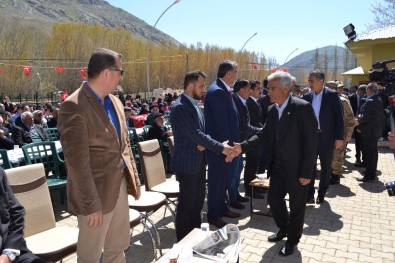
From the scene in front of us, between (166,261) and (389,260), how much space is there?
2624 mm

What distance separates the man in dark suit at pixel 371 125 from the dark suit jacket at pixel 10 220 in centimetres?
625

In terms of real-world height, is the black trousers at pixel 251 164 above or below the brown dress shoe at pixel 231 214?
above

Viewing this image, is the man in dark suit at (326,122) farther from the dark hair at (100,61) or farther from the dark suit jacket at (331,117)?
the dark hair at (100,61)

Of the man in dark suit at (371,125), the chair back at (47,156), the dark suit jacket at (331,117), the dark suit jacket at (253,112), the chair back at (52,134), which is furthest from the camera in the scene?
the chair back at (52,134)

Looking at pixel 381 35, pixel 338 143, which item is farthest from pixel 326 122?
pixel 381 35

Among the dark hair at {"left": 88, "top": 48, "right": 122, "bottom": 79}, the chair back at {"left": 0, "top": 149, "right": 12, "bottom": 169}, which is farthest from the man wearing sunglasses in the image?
the chair back at {"left": 0, "top": 149, "right": 12, "bottom": 169}

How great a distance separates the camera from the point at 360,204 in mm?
5477

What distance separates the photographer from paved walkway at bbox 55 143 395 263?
3.74 m

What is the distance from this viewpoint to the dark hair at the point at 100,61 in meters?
2.25

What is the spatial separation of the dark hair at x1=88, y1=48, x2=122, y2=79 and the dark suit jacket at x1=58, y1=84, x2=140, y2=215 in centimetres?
12

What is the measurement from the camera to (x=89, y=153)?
225 centimetres

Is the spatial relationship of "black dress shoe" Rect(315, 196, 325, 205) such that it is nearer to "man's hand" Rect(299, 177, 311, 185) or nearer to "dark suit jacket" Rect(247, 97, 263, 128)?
"dark suit jacket" Rect(247, 97, 263, 128)

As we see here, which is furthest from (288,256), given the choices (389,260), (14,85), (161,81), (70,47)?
(161,81)

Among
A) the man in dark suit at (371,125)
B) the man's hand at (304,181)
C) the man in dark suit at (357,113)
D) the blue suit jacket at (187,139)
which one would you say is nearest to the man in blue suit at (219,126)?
the blue suit jacket at (187,139)
